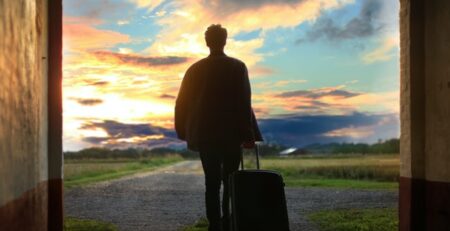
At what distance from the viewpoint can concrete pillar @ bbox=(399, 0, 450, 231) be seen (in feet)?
23.0

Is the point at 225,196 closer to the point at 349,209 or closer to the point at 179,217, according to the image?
the point at 179,217

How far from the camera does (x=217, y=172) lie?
6.18 meters

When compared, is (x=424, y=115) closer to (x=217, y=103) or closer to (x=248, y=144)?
(x=248, y=144)

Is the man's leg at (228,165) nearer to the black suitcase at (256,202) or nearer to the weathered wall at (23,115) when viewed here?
the black suitcase at (256,202)

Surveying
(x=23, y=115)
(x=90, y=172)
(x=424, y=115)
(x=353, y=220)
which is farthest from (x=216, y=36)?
(x=90, y=172)

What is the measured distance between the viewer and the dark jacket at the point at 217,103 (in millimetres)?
6129

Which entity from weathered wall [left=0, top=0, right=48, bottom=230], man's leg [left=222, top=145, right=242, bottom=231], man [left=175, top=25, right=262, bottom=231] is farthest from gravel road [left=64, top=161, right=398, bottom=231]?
man [left=175, top=25, right=262, bottom=231]

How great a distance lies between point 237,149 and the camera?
20.4 ft

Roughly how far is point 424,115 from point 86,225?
5.23 metres

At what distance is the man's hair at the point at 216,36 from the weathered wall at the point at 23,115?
159cm

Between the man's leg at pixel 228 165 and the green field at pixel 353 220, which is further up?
the man's leg at pixel 228 165

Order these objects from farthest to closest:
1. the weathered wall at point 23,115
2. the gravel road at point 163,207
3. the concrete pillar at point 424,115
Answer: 1. the gravel road at point 163,207
2. the concrete pillar at point 424,115
3. the weathered wall at point 23,115

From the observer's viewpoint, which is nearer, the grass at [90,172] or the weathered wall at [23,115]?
the weathered wall at [23,115]

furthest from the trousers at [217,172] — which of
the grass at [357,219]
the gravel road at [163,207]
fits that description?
the grass at [357,219]
